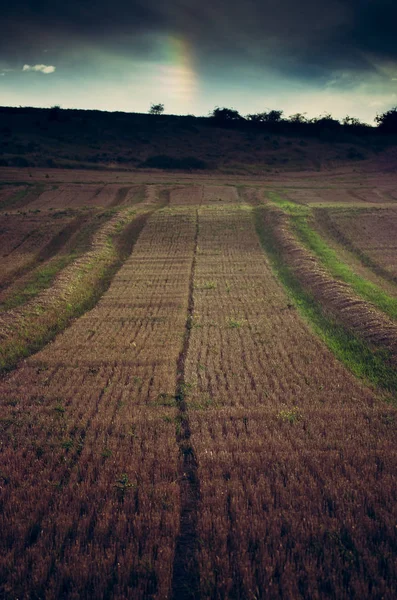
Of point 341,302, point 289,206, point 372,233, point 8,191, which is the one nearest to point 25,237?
point 8,191

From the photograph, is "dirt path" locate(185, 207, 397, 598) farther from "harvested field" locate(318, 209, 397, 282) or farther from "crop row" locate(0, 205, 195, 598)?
"harvested field" locate(318, 209, 397, 282)

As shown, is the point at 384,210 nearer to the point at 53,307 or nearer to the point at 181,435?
the point at 53,307

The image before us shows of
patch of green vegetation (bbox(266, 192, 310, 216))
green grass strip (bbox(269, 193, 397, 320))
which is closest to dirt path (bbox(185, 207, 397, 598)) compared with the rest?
green grass strip (bbox(269, 193, 397, 320))

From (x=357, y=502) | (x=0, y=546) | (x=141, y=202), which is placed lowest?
(x=0, y=546)

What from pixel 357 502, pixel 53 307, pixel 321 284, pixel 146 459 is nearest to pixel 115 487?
pixel 146 459

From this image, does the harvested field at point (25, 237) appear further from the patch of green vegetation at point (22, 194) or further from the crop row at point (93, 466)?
the crop row at point (93, 466)
